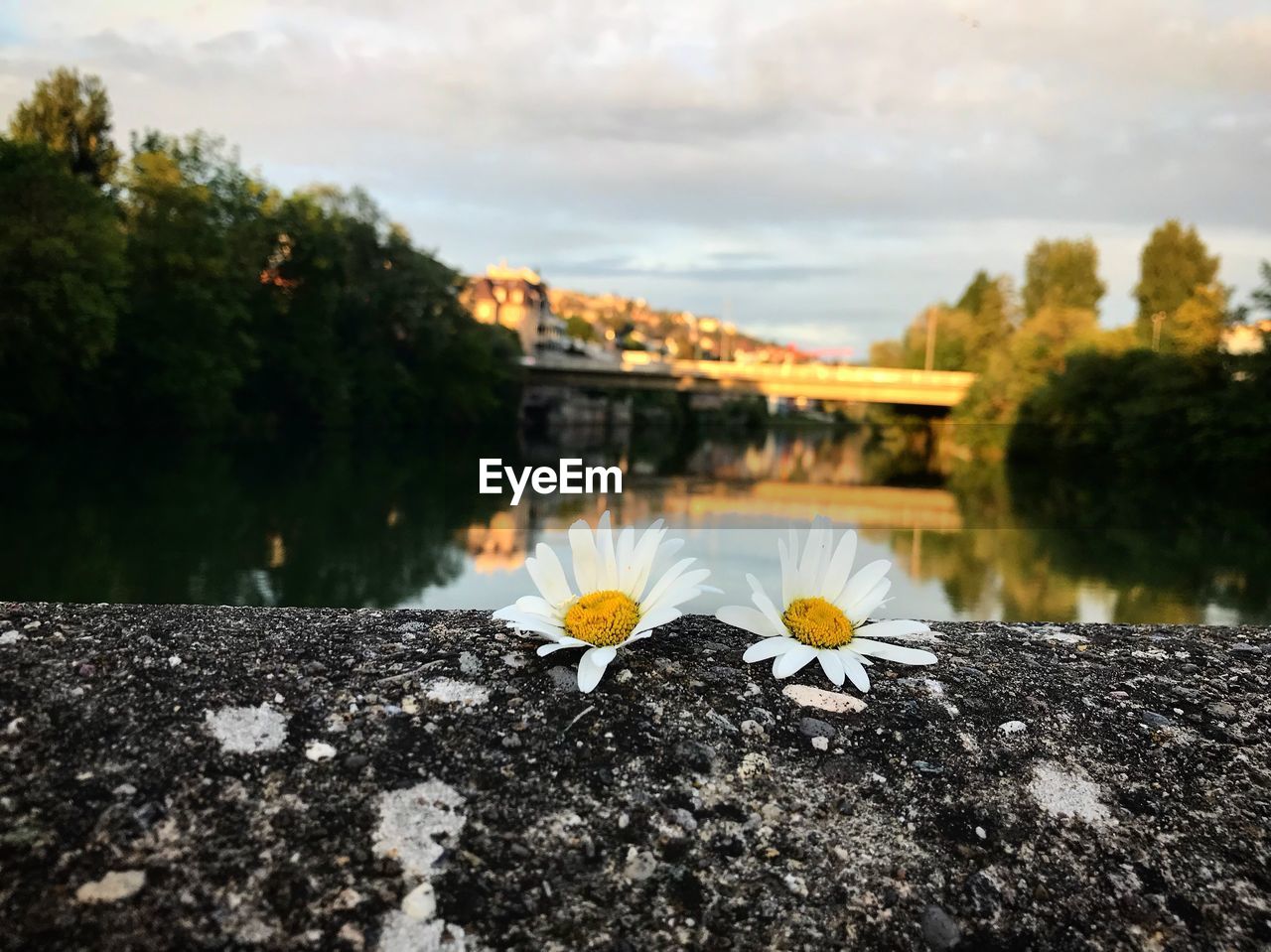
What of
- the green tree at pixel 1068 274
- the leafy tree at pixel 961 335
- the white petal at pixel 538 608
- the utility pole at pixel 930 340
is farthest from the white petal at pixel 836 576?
the green tree at pixel 1068 274

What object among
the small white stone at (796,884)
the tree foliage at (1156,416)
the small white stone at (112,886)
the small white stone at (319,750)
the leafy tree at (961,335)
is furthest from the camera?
the leafy tree at (961,335)

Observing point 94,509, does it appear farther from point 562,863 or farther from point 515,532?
point 562,863

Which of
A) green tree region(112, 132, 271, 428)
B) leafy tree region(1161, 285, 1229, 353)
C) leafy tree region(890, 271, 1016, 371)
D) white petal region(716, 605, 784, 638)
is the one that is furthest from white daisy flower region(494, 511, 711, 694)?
leafy tree region(890, 271, 1016, 371)

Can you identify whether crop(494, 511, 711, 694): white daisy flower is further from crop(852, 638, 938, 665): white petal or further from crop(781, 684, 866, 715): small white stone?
crop(852, 638, 938, 665): white petal

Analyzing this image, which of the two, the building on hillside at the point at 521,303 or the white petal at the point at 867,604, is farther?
the building on hillside at the point at 521,303

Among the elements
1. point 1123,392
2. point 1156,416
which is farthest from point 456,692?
point 1123,392

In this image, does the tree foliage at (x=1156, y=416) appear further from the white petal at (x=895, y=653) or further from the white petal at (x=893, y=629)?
the white petal at (x=895, y=653)
